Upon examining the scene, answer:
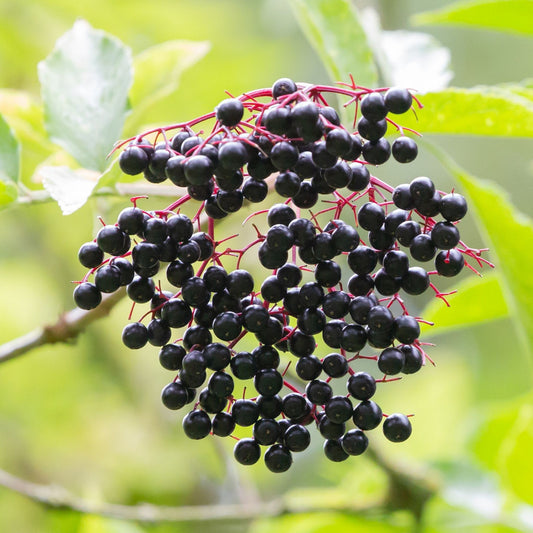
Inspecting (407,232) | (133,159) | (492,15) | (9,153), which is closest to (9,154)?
(9,153)

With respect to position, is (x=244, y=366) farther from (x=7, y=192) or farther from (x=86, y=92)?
(x=86, y=92)

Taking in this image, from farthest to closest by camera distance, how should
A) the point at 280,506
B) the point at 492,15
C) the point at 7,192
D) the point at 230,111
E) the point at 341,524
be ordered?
1. the point at 341,524
2. the point at 280,506
3. the point at 492,15
4. the point at 7,192
5. the point at 230,111

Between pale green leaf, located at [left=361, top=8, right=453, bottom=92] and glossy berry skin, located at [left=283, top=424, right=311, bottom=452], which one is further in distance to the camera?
pale green leaf, located at [left=361, top=8, right=453, bottom=92]

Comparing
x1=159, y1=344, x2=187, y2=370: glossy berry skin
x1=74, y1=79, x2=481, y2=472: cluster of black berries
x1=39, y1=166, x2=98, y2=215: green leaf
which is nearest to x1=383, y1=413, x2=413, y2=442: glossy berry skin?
x1=74, y1=79, x2=481, y2=472: cluster of black berries

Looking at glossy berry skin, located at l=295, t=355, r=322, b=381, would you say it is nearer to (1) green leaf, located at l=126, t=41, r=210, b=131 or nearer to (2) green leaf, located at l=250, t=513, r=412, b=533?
(1) green leaf, located at l=126, t=41, r=210, b=131

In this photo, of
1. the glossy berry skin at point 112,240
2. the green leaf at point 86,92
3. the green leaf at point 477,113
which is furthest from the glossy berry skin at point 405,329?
the green leaf at point 86,92

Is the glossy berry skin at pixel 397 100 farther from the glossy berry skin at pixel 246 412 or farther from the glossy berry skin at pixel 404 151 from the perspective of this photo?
the glossy berry skin at pixel 246 412
